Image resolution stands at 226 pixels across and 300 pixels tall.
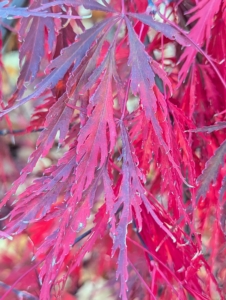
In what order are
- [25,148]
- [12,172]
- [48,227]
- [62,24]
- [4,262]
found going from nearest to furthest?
[62,24] < [48,227] < [4,262] < [12,172] < [25,148]

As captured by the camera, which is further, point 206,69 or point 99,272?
point 99,272

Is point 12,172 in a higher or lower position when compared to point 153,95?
lower

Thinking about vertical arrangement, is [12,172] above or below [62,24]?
below

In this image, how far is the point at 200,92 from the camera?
1.98 ft

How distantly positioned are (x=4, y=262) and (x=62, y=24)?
63cm

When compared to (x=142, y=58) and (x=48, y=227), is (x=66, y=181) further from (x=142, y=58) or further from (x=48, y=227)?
(x=48, y=227)

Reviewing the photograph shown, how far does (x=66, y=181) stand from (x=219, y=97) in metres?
0.29

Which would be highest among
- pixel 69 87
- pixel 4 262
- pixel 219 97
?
pixel 69 87

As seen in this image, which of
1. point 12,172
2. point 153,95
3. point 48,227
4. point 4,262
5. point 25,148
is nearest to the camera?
point 153,95

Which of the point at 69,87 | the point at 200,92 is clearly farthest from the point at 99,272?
A: the point at 69,87

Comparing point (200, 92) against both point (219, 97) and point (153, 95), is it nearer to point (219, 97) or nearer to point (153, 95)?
point (219, 97)

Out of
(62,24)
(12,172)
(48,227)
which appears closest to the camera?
(62,24)

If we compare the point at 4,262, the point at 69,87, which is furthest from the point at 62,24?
the point at 4,262

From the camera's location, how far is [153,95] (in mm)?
365
